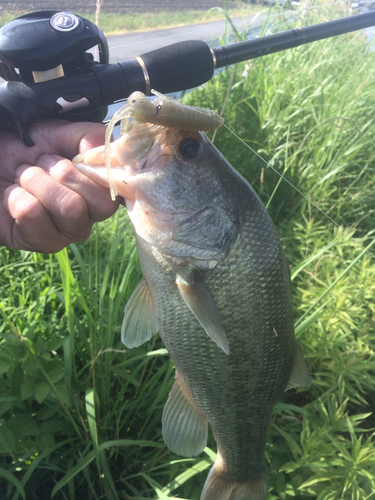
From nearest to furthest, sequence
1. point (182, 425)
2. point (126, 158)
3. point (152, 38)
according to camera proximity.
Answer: point (126, 158) < point (182, 425) < point (152, 38)

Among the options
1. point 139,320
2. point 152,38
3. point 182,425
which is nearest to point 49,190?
point 139,320

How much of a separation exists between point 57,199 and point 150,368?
126 cm

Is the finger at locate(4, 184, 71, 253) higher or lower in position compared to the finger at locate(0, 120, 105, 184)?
lower

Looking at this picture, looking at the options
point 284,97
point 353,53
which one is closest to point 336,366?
point 284,97

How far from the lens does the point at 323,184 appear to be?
3146 millimetres

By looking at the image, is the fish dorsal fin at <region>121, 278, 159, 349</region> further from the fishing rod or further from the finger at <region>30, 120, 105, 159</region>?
the fishing rod

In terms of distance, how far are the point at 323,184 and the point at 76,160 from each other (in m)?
2.47

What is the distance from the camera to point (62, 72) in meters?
1.18

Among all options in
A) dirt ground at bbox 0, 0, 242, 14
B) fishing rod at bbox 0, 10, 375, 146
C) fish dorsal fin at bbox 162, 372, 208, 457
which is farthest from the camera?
dirt ground at bbox 0, 0, 242, 14

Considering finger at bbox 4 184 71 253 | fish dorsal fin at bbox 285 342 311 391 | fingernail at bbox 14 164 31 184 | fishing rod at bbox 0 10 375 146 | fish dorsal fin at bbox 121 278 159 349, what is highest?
fishing rod at bbox 0 10 375 146

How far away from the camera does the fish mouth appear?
3.66ft

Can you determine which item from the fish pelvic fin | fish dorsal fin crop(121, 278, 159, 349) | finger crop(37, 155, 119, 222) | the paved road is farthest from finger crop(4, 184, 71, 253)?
the paved road

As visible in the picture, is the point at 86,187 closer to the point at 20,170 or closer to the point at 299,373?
the point at 20,170

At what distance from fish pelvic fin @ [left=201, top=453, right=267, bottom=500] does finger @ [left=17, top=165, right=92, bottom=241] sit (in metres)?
1.09
